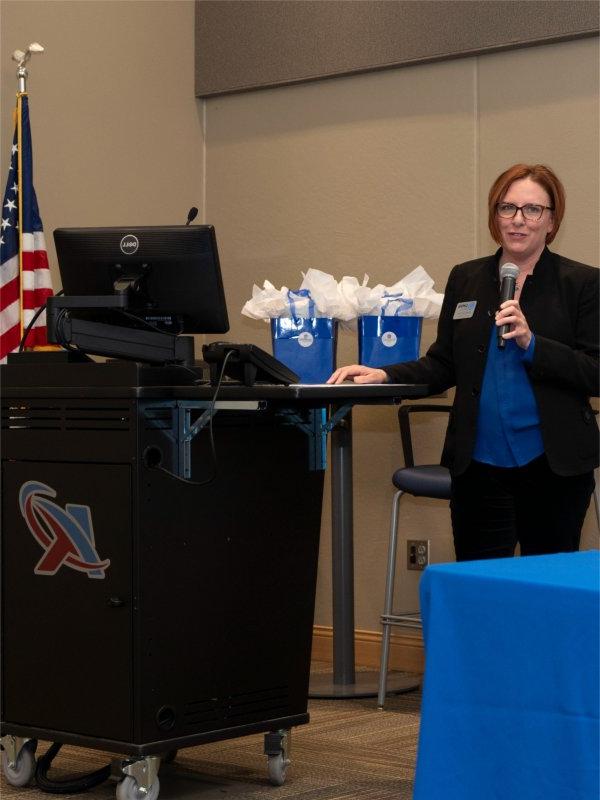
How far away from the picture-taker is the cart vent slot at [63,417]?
2.75 m

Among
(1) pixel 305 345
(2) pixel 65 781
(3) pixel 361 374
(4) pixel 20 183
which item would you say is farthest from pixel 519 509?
(4) pixel 20 183

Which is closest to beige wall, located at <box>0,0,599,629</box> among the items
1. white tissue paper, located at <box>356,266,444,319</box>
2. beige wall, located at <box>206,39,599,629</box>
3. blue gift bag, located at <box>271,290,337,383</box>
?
beige wall, located at <box>206,39,599,629</box>

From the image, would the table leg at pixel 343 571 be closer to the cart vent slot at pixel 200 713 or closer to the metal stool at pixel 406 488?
the metal stool at pixel 406 488

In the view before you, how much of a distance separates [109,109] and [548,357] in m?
2.60

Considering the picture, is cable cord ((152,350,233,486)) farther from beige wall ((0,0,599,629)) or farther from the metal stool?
beige wall ((0,0,599,629))

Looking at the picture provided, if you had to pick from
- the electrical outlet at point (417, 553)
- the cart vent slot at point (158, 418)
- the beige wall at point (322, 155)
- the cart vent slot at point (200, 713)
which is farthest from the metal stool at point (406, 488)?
the cart vent slot at point (158, 418)

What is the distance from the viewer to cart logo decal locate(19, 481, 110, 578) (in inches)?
109

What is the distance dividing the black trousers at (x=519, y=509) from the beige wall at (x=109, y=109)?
2.17 m

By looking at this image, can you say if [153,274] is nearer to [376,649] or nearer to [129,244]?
[129,244]

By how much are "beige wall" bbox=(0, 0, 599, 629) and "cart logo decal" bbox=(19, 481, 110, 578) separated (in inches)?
73.4

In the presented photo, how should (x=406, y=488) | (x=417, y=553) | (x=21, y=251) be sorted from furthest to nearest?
(x=417, y=553) < (x=21, y=251) < (x=406, y=488)

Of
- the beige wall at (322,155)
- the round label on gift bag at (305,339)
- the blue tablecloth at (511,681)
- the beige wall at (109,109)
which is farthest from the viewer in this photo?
the beige wall at (109,109)

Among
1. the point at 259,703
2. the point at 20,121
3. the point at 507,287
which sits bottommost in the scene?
the point at 259,703

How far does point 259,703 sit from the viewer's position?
2965 millimetres
